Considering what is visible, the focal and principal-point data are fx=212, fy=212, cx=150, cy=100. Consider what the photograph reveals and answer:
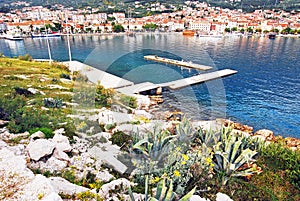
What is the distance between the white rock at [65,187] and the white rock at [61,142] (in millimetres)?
1188

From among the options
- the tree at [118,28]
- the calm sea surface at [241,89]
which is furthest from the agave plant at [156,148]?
the tree at [118,28]

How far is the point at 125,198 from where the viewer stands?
3936mm

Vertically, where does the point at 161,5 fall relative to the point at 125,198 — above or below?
above

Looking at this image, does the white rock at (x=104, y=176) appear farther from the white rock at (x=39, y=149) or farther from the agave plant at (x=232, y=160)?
the agave plant at (x=232, y=160)

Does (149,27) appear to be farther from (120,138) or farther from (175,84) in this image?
(120,138)

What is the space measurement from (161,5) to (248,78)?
442 feet

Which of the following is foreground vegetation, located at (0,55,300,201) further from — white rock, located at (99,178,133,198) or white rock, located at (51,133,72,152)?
white rock, located at (51,133,72,152)

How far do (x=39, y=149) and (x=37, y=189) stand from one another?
1319 millimetres

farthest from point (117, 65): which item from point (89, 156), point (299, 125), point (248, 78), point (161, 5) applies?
point (161, 5)

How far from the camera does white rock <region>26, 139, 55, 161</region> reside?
4.84 metres

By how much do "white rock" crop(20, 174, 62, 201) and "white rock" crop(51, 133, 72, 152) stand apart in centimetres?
120

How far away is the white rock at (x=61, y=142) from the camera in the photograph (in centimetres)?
529

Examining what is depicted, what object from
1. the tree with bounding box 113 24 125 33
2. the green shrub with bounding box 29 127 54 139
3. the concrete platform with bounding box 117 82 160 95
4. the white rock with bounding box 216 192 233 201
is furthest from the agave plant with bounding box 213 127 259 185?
the tree with bounding box 113 24 125 33

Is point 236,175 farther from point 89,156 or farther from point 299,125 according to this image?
point 299,125
